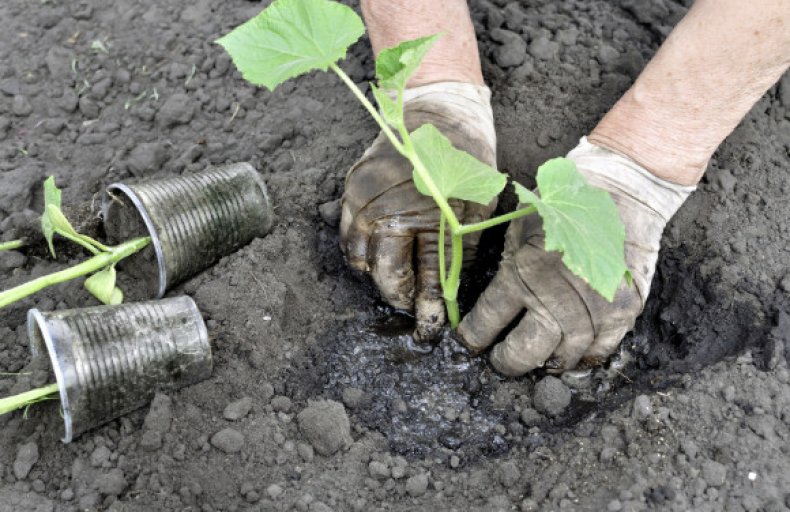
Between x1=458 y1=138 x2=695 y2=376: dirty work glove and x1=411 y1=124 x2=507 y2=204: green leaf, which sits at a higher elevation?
x1=411 y1=124 x2=507 y2=204: green leaf

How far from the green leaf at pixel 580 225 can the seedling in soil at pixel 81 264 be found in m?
1.06

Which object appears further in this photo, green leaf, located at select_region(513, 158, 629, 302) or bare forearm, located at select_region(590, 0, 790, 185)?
bare forearm, located at select_region(590, 0, 790, 185)

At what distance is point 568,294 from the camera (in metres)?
1.91

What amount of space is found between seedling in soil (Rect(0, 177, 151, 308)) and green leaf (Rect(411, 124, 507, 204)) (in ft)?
2.70

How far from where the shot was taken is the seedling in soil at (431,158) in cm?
153

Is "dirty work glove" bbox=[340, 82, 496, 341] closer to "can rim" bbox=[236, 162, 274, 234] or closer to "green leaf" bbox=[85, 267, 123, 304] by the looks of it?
"can rim" bbox=[236, 162, 274, 234]

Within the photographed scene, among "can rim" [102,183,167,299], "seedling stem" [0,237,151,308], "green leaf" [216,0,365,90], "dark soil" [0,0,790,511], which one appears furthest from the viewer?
"can rim" [102,183,167,299]

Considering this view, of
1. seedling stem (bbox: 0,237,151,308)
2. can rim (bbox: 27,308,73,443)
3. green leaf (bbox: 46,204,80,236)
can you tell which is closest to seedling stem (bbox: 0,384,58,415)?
can rim (bbox: 27,308,73,443)

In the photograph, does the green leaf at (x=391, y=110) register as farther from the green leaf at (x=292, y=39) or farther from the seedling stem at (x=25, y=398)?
the seedling stem at (x=25, y=398)

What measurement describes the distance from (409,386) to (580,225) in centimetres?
73

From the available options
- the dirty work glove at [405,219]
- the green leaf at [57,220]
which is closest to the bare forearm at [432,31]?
the dirty work glove at [405,219]

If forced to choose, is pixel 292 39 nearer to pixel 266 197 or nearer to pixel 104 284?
pixel 266 197

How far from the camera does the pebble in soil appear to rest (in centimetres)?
199

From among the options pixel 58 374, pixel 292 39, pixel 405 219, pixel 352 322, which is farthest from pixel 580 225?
pixel 58 374
